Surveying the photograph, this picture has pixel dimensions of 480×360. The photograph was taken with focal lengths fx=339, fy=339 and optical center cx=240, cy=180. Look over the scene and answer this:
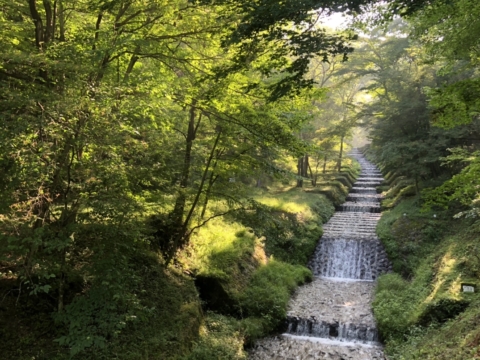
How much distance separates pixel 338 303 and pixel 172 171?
8.38 metres

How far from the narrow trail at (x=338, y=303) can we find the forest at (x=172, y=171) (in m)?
0.57

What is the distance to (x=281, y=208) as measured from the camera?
19828 millimetres

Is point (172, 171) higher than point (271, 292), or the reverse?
point (172, 171)

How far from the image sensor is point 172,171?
9305 millimetres

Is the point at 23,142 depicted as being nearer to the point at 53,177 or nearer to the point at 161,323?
the point at 53,177

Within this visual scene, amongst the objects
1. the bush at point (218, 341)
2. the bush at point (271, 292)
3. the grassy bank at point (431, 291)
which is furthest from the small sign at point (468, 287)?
the bush at point (218, 341)

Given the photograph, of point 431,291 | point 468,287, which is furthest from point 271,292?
point 468,287

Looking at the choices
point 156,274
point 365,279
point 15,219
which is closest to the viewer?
point 15,219

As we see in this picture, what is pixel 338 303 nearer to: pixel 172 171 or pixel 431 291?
pixel 431 291

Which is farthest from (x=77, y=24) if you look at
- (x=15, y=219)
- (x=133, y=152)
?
(x=15, y=219)

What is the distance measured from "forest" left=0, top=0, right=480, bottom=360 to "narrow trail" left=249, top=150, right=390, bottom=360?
57cm

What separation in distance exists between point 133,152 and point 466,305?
10.1 metres

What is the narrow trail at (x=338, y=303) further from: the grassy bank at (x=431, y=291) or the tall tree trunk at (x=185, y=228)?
the tall tree trunk at (x=185, y=228)

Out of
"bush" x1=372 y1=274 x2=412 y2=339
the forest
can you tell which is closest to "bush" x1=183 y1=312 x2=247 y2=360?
the forest
